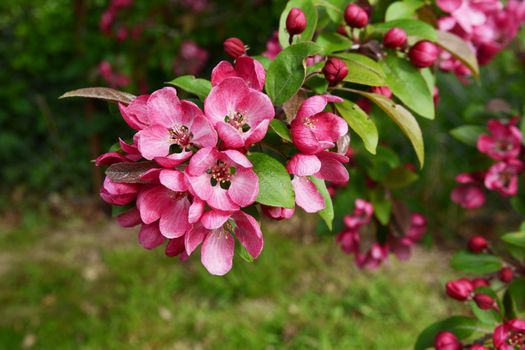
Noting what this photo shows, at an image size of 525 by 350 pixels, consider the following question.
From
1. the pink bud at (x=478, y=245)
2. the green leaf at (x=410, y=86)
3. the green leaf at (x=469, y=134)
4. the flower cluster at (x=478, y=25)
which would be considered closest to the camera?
the green leaf at (x=410, y=86)

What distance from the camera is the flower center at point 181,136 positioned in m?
0.80

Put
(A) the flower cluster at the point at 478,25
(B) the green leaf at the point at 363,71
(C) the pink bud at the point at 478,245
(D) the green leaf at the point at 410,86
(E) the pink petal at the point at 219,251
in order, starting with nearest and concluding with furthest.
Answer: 1. (E) the pink petal at the point at 219,251
2. (B) the green leaf at the point at 363,71
3. (D) the green leaf at the point at 410,86
4. (A) the flower cluster at the point at 478,25
5. (C) the pink bud at the point at 478,245

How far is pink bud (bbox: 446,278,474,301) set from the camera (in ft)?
4.00

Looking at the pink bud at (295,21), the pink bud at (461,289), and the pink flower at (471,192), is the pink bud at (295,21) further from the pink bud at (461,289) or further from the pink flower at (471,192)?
the pink flower at (471,192)

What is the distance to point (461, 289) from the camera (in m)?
1.22

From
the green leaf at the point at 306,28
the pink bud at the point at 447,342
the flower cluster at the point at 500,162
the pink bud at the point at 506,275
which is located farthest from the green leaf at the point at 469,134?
the green leaf at the point at 306,28

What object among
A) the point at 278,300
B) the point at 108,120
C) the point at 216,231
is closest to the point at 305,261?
the point at 278,300

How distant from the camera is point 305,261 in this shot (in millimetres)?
3541

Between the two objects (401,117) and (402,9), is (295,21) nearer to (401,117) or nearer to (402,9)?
(401,117)

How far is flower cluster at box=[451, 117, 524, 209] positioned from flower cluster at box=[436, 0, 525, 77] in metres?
0.17

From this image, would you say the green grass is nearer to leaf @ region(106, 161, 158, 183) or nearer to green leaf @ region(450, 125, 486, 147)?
green leaf @ region(450, 125, 486, 147)

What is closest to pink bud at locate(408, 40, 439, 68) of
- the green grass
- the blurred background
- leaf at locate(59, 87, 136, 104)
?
leaf at locate(59, 87, 136, 104)

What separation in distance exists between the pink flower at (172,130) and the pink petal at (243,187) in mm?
56

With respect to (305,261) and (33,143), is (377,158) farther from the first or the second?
(33,143)
